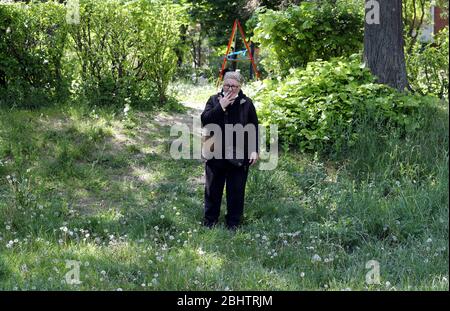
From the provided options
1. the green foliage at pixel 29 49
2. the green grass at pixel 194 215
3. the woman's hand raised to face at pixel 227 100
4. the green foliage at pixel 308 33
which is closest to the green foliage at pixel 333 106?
the green grass at pixel 194 215

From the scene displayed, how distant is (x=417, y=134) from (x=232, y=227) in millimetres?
3007

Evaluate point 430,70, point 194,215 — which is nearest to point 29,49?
point 194,215

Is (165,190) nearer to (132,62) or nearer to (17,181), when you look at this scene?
(17,181)

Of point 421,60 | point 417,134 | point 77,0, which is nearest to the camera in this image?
point 417,134

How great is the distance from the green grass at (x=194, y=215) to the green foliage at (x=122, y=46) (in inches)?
35.8

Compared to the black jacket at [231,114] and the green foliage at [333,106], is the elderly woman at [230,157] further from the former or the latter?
the green foliage at [333,106]

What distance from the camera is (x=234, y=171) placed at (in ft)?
22.0

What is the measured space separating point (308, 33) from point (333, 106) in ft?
7.74

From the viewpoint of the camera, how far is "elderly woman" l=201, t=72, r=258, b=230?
642 cm

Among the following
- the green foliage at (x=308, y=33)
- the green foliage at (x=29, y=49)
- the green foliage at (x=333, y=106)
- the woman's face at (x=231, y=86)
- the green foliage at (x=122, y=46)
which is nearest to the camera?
the woman's face at (x=231, y=86)

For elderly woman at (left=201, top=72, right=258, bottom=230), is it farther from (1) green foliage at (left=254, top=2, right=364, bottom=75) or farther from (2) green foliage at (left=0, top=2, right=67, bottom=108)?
(2) green foliage at (left=0, top=2, right=67, bottom=108)

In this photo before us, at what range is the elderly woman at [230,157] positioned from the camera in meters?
6.42

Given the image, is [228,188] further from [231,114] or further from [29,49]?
[29,49]
